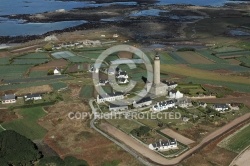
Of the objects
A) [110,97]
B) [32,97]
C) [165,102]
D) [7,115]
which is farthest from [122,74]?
[7,115]

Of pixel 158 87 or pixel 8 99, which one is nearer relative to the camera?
pixel 8 99

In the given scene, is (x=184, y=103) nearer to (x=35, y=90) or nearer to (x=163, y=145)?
(x=163, y=145)

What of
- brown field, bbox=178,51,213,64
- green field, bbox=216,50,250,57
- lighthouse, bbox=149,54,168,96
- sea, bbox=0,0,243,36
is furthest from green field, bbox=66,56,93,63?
sea, bbox=0,0,243,36

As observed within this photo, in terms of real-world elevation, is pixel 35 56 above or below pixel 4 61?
above

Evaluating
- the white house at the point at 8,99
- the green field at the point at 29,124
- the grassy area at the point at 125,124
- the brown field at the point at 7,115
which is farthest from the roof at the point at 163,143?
the white house at the point at 8,99

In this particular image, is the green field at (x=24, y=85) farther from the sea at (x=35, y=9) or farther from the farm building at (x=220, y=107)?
the sea at (x=35, y=9)

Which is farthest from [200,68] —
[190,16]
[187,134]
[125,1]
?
[125,1]
